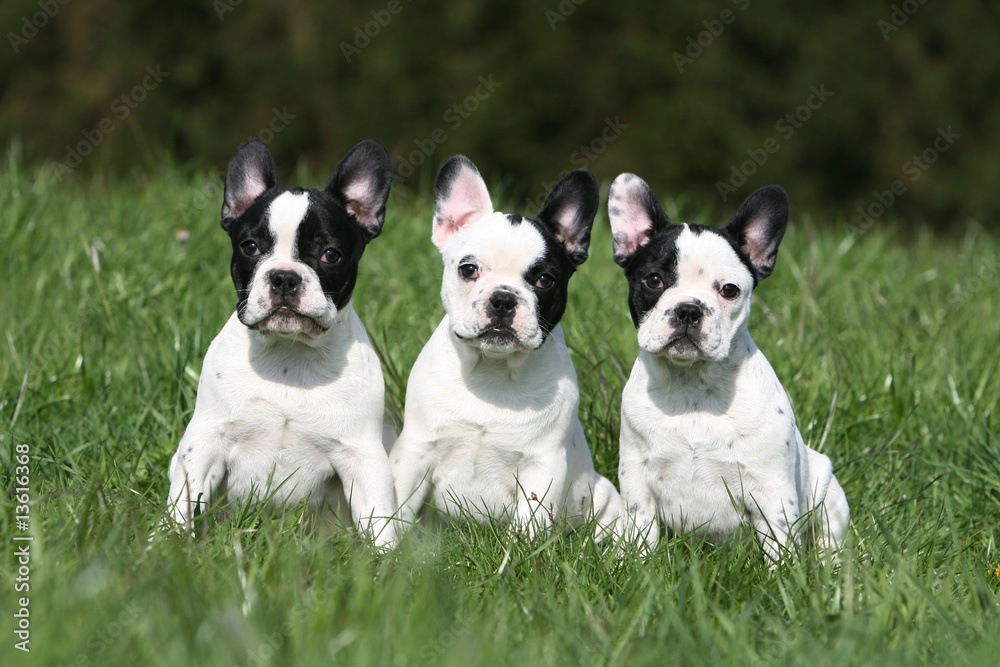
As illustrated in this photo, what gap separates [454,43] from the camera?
16188 mm

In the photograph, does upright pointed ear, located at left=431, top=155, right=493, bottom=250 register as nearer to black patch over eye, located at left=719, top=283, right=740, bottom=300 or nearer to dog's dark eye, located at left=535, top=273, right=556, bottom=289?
dog's dark eye, located at left=535, top=273, right=556, bottom=289

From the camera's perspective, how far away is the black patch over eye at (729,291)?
178 inches

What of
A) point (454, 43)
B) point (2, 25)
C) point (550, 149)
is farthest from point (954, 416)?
point (2, 25)

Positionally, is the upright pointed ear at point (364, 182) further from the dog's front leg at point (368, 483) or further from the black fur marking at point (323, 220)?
the dog's front leg at point (368, 483)

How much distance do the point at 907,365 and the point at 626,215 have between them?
2.85 meters

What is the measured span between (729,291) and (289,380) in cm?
203

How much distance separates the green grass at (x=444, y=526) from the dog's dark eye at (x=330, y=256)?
1.17 meters

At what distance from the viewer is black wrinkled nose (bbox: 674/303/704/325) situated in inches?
170

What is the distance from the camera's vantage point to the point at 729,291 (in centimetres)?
453

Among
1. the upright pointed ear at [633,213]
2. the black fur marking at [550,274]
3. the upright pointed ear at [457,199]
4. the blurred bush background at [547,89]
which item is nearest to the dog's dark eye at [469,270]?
the black fur marking at [550,274]

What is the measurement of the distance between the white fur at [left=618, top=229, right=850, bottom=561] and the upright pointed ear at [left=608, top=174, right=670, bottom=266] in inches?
9.9

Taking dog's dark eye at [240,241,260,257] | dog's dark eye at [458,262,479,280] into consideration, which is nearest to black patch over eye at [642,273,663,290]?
dog's dark eye at [458,262,479,280]

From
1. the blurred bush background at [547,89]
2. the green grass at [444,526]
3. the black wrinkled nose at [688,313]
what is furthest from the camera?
the blurred bush background at [547,89]

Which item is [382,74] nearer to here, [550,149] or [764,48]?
[550,149]
